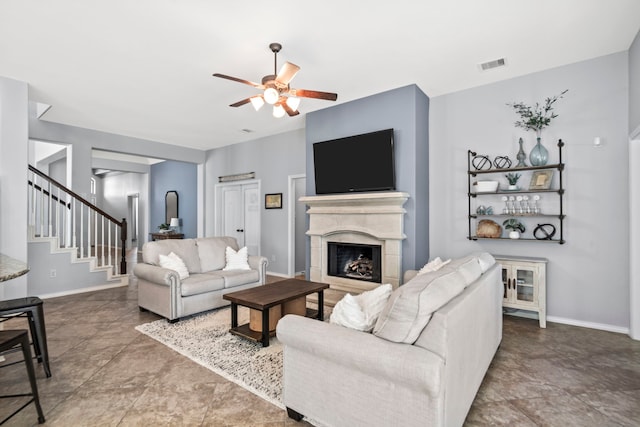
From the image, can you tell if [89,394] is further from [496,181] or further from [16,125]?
[496,181]

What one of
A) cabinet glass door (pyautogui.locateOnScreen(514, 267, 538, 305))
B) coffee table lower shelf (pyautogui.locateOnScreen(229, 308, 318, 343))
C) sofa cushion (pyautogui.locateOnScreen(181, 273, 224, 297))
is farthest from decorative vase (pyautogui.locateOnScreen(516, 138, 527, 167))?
sofa cushion (pyautogui.locateOnScreen(181, 273, 224, 297))

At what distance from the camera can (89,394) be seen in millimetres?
2256

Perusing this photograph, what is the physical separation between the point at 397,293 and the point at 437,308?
8.1 inches

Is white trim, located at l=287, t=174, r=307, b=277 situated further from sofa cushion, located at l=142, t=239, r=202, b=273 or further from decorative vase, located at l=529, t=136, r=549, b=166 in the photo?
decorative vase, located at l=529, t=136, r=549, b=166

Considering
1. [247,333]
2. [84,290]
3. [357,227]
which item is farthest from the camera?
[84,290]

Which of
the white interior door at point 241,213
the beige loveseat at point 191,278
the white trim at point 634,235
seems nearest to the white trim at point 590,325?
the white trim at point 634,235

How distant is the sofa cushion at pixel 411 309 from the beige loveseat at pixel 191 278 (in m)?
2.72

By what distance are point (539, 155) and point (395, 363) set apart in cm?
328

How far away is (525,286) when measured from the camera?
3.57 metres

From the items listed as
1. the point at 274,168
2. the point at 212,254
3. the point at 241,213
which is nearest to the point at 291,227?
the point at 274,168

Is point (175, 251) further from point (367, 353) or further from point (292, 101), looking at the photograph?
point (367, 353)

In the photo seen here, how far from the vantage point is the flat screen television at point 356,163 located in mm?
4211

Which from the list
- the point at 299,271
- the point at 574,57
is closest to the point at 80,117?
the point at 299,271

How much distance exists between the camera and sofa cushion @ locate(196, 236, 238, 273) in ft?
14.5
